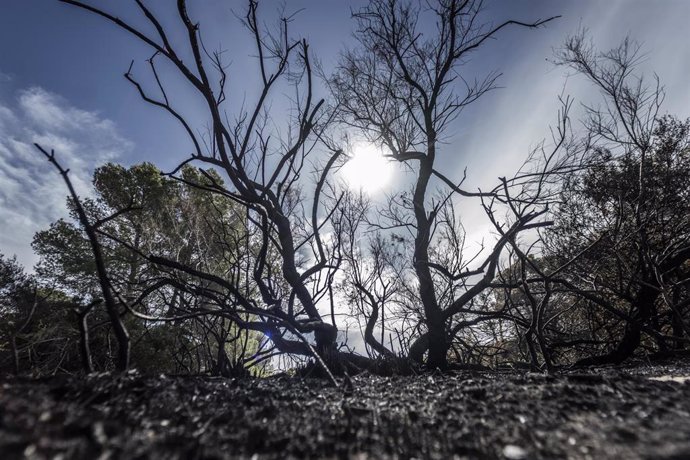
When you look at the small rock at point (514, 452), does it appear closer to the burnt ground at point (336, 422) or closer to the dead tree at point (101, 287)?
the burnt ground at point (336, 422)

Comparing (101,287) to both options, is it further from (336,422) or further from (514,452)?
(514,452)

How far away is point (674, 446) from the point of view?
428 millimetres

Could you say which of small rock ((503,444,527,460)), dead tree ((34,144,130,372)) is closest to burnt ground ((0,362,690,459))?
small rock ((503,444,527,460))

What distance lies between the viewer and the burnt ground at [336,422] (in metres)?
0.44

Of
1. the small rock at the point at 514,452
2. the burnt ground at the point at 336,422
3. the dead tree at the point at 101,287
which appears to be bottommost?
the small rock at the point at 514,452

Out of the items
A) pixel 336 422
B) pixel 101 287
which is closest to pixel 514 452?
pixel 336 422

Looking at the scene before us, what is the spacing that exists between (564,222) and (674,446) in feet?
23.5

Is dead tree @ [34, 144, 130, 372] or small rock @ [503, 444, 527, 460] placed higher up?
dead tree @ [34, 144, 130, 372]

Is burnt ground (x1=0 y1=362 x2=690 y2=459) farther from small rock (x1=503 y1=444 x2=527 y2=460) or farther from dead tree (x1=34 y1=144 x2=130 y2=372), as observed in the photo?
dead tree (x1=34 y1=144 x2=130 y2=372)

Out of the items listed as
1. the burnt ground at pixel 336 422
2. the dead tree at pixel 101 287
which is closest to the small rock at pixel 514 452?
the burnt ground at pixel 336 422

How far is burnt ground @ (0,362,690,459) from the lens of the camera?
1.43ft

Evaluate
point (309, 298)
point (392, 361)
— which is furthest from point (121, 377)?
point (309, 298)

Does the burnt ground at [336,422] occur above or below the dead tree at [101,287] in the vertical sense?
below

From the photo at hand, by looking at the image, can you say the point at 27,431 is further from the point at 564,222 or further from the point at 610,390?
the point at 564,222
